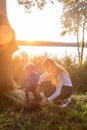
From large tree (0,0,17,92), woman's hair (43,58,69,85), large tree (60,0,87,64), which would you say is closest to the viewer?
woman's hair (43,58,69,85)

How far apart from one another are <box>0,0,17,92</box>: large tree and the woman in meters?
1.90

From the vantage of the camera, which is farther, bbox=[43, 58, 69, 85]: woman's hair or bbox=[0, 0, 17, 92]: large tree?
bbox=[0, 0, 17, 92]: large tree

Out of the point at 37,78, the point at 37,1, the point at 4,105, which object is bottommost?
the point at 4,105

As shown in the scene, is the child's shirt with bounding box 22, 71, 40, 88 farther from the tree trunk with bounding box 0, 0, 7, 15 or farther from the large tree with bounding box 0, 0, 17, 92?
the tree trunk with bounding box 0, 0, 7, 15

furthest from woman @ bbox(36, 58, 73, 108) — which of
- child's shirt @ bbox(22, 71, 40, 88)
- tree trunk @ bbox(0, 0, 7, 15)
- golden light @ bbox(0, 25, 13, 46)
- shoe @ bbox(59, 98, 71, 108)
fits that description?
tree trunk @ bbox(0, 0, 7, 15)

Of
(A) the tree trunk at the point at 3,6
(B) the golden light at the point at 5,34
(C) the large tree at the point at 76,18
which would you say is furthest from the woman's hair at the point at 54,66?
(C) the large tree at the point at 76,18

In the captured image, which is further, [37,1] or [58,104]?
[37,1]

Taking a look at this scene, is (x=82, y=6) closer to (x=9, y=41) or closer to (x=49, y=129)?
(x=9, y=41)

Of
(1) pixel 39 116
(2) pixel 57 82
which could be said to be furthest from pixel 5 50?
(1) pixel 39 116

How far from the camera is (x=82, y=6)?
2233 cm

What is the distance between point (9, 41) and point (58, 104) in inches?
112

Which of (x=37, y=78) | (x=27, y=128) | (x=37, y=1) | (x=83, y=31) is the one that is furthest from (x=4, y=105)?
(x=83, y=31)

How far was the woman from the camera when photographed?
789 cm

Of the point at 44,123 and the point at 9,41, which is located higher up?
the point at 9,41
